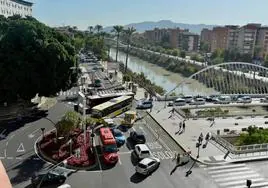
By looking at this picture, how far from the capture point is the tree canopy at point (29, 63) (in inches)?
1513

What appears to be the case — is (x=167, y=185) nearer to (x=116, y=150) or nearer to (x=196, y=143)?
(x=116, y=150)

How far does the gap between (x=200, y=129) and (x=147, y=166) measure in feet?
47.9

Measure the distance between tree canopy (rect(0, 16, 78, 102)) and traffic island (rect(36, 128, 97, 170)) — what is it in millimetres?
9317

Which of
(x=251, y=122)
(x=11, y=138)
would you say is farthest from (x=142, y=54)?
(x=11, y=138)

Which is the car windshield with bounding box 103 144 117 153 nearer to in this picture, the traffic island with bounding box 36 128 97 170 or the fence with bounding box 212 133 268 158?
the traffic island with bounding box 36 128 97 170

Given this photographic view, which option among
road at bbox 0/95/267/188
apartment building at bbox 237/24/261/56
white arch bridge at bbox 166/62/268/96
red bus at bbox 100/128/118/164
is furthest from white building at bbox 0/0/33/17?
apartment building at bbox 237/24/261/56

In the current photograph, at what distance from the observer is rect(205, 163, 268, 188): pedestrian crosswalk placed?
24192mm

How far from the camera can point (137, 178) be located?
80.8 ft

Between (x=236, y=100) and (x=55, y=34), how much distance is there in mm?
33328

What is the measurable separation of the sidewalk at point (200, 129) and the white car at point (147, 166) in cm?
491

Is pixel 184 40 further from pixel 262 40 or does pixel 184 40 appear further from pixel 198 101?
pixel 198 101

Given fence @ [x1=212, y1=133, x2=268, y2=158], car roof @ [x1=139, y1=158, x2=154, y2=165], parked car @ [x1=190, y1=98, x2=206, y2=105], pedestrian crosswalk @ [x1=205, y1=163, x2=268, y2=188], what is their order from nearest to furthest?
pedestrian crosswalk @ [x1=205, y1=163, x2=268, y2=188]
car roof @ [x1=139, y1=158, x2=154, y2=165]
fence @ [x1=212, y1=133, x2=268, y2=158]
parked car @ [x1=190, y1=98, x2=206, y2=105]

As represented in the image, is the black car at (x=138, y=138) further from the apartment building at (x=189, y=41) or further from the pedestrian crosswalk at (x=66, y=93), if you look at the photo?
the apartment building at (x=189, y=41)

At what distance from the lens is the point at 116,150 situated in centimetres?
2861
